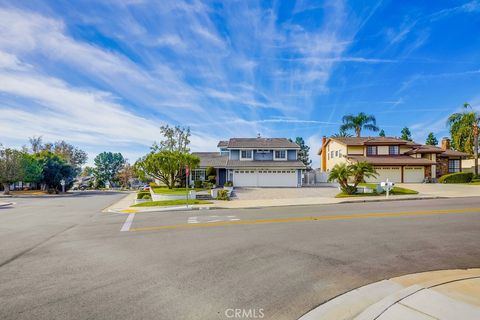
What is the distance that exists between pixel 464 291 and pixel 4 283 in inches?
341

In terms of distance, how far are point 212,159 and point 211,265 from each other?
35478 mm

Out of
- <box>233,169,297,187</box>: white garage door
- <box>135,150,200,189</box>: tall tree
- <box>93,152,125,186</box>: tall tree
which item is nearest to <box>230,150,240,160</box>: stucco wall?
<box>233,169,297,187</box>: white garage door

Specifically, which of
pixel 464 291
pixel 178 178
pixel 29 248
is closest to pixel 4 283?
pixel 29 248

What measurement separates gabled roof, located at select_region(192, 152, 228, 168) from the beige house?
1810cm

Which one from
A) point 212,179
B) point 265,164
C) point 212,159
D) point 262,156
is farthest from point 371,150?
point 212,179

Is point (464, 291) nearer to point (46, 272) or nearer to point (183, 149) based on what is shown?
point (46, 272)

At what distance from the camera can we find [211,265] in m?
6.54

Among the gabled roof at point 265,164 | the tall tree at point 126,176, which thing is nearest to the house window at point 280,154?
the gabled roof at point 265,164

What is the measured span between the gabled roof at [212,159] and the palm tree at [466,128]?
34695 millimetres

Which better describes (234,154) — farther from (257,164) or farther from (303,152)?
(303,152)

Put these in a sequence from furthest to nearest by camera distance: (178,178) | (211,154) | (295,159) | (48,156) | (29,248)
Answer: (48,156) < (211,154) < (295,159) < (178,178) < (29,248)

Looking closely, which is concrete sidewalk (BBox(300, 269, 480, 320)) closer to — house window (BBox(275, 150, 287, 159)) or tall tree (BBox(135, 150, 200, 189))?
tall tree (BBox(135, 150, 200, 189))

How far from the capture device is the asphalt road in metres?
4.57

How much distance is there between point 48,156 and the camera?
50594 mm
